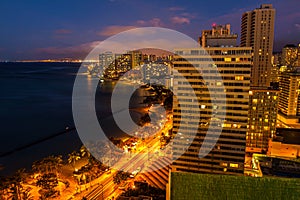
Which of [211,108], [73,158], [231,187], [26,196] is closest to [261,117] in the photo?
[211,108]

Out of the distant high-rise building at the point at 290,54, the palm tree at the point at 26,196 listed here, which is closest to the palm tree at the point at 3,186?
the palm tree at the point at 26,196

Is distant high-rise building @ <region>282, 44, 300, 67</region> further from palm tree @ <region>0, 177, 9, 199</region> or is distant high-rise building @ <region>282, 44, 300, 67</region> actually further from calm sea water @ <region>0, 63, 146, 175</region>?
palm tree @ <region>0, 177, 9, 199</region>

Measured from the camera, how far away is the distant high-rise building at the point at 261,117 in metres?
24.0

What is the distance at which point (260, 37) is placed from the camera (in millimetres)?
34375

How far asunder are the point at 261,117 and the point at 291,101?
15.5m

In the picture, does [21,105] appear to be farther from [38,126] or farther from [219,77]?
[219,77]

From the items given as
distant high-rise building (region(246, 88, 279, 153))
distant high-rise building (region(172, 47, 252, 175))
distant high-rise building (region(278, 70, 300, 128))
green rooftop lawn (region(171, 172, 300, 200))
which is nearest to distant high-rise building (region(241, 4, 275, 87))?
distant high-rise building (region(278, 70, 300, 128))

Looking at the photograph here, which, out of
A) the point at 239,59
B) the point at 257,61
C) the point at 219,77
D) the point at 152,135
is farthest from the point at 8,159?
the point at 257,61

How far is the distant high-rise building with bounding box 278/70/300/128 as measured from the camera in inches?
1390

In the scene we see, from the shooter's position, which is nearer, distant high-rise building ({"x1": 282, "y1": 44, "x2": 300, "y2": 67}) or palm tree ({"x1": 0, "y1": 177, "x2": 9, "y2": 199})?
palm tree ({"x1": 0, "y1": 177, "x2": 9, "y2": 199})

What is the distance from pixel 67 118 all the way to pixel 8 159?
48.3 ft

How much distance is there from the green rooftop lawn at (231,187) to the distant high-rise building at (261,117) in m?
19.5

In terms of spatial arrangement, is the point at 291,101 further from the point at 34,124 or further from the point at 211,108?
the point at 34,124

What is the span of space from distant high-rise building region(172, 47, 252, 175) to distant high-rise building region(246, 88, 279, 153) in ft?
27.3
